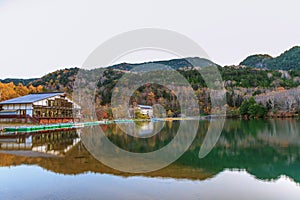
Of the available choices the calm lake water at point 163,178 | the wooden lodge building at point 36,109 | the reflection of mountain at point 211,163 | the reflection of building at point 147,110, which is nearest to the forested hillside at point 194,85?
the reflection of building at point 147,110

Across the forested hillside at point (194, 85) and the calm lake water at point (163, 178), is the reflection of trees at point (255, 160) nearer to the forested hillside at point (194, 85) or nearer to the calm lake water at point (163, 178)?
the calm lake water at point (163, 178)

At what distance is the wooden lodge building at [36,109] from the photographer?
74.0ft

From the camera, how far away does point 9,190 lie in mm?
5457

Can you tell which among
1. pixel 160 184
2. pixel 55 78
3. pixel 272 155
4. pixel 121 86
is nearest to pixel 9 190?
pixel 160 184

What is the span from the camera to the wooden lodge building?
74.0ft

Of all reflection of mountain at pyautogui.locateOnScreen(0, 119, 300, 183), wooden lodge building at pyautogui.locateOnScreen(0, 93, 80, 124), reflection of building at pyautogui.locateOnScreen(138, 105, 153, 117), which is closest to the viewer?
reflection of mountain at pyautogui.locateOnScreen(0, 119, 300, 183)

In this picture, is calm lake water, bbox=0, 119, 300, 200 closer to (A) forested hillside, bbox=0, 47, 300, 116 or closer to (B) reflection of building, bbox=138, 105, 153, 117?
(A) forested hillside, bbox=0, 47, 300, 116

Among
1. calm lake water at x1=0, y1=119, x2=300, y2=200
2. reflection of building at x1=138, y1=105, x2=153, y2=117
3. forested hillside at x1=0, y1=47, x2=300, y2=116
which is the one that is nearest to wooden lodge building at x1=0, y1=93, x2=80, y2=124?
calm lake water at x1=0, y1=119, x2=300, y2=200

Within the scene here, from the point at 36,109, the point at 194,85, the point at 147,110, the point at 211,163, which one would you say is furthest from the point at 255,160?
the point at 194,85

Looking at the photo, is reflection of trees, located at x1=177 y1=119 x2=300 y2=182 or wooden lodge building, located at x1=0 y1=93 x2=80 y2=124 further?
wooden lodge building, located at x1=0 y1=93 x2=80 y2=124

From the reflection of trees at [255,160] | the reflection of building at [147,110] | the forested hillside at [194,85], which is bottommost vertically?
the reflection of trees at [255,160]

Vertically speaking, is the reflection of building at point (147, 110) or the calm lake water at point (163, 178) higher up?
the reflection of building at point (147, 110)

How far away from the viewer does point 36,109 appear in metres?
23.7

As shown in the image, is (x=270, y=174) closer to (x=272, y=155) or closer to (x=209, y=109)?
(x=272, y=155)
